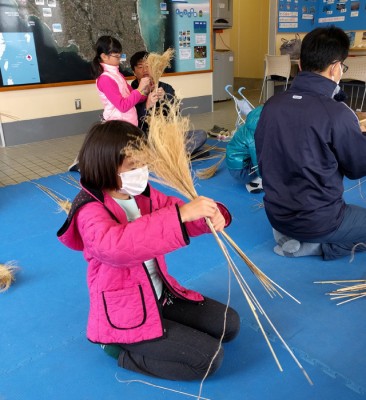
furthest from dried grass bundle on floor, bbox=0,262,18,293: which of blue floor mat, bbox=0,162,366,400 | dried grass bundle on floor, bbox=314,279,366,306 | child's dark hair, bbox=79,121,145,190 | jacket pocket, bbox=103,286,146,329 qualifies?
dried grass bundle on floor, bbox=314,279,366,306

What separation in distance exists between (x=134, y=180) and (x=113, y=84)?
263cm

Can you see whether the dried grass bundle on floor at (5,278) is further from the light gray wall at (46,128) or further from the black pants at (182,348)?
the light gray wall at (46,128)

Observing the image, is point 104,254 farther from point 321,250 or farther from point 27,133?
point 27,133

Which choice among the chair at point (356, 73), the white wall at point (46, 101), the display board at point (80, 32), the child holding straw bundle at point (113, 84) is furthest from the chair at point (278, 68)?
the child holding straw bundle at point (113, 84)

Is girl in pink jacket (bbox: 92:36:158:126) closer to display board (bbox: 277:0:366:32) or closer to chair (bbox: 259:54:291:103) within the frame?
chair (bbox: 259:54:291:103)

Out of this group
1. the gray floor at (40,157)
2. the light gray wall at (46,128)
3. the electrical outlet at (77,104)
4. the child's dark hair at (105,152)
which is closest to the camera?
the child's dark hair at (105,152)

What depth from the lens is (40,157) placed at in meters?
4.67

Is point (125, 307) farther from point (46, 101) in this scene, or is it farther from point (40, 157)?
point (46, 101)

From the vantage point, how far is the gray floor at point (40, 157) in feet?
13.4

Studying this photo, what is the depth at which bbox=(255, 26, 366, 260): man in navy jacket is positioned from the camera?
2.05m

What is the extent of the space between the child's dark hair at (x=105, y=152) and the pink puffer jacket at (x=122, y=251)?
0.06m

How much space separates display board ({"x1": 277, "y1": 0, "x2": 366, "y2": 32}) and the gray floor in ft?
11.7

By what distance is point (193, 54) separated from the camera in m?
6.67

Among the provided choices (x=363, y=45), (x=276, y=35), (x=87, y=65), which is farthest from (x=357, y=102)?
(x=87, y=65)
